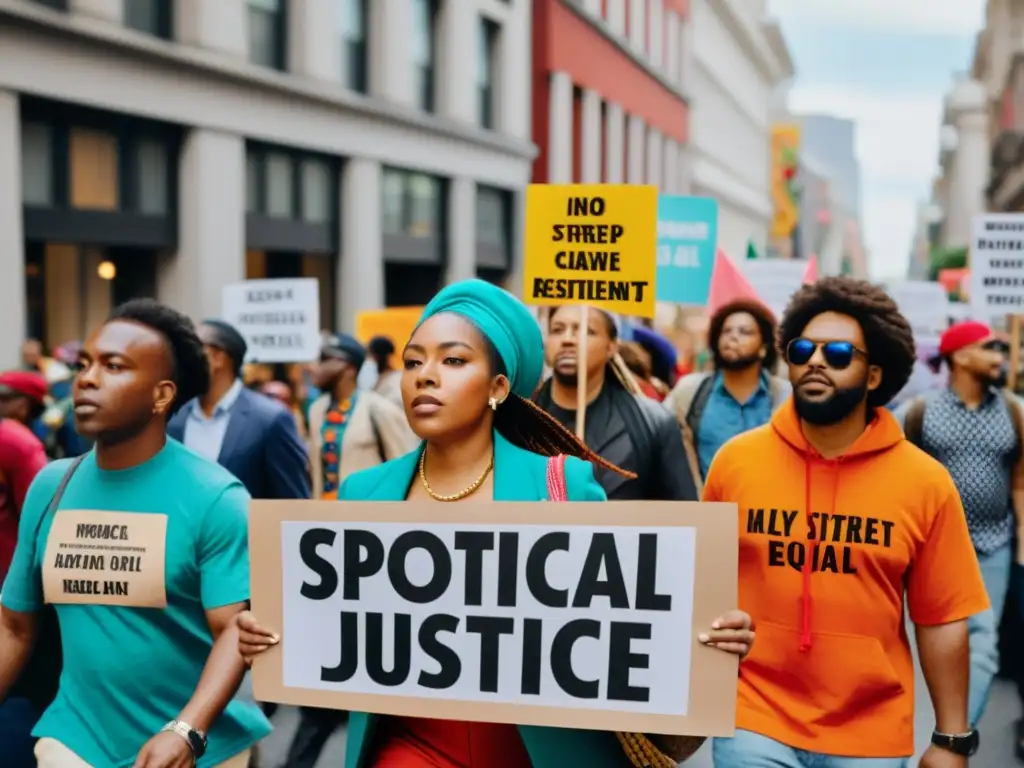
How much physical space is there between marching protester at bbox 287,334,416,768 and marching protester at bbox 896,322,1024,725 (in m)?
3.18

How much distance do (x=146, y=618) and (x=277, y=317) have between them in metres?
7.46

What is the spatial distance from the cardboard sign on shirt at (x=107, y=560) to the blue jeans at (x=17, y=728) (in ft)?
1.44

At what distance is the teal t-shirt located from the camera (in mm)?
3287

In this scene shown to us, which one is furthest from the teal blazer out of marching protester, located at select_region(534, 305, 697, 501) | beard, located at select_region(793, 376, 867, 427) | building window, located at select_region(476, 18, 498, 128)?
building window, located at select_region(476, 18, 498, 128)

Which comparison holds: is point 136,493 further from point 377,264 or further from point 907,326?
point 377,264

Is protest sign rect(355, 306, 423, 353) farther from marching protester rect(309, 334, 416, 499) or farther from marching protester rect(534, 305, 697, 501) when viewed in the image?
marching protester rect(534, 305, 697, 501)

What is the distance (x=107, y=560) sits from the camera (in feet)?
10.9

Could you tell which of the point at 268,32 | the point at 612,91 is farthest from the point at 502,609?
the point at 612,91

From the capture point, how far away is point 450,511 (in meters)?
2.93

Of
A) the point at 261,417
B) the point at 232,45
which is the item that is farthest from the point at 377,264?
the point at 261,417

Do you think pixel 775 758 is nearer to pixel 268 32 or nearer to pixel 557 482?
pixel 557 482

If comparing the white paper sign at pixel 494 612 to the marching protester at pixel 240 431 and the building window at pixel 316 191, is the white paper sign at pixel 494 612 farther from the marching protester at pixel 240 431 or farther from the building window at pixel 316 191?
the building window at pixel 316 191

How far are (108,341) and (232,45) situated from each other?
16.3 metres

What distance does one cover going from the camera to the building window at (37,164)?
15.7 metres
